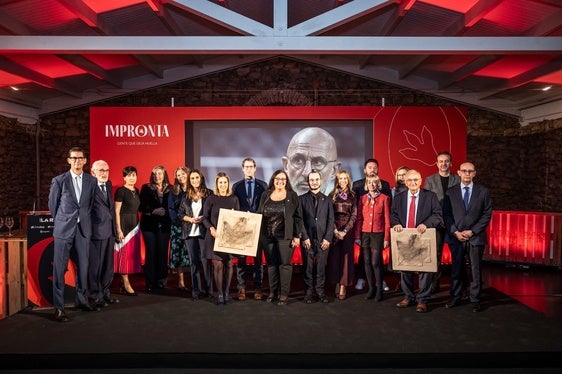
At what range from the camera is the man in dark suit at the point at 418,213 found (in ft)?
16.1

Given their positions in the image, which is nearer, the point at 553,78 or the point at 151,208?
the point at 151,208

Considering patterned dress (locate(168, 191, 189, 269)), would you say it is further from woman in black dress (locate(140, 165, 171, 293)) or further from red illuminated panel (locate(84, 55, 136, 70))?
red illuminated panel (locate(84, 55, 136, 70))

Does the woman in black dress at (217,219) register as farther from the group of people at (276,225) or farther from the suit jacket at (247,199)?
the suit jacket at (247,199)

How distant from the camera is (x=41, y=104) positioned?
33.9 ft

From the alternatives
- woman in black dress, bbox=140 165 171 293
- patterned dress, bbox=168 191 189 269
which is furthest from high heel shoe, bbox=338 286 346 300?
woman in black dress, bbox=140 165 171 293

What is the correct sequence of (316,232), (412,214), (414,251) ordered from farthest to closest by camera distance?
1. (316,232)
2. (412,214)
3. (414,251)

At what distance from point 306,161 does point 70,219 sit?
492cm

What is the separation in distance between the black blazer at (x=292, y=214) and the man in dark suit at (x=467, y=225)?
Result: 1.65 m

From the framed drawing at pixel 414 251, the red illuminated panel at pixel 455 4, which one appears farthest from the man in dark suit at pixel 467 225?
the red illuminated panel at pixel 455 4

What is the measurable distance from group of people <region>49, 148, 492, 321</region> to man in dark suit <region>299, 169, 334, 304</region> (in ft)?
0.04

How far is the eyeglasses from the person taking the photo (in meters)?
8.55

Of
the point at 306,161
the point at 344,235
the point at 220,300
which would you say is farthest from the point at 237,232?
the point at 306,161

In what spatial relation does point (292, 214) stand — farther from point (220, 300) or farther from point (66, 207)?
point (66, 207)

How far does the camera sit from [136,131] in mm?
8125
